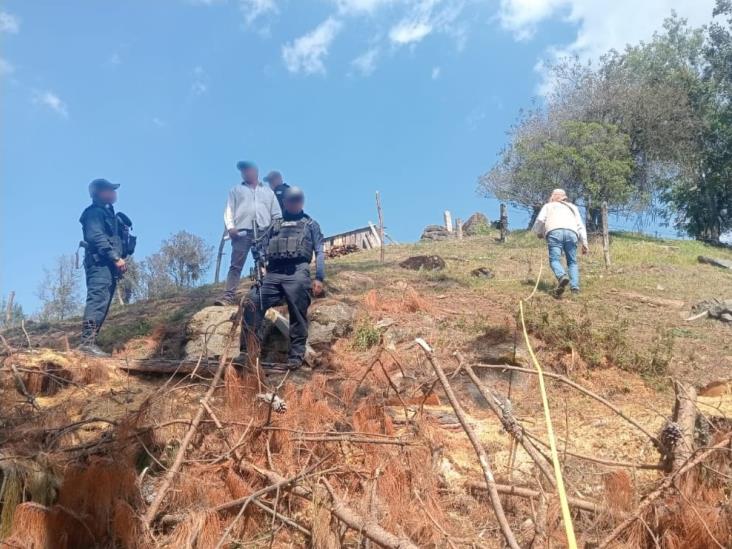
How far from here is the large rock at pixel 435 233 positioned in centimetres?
2497

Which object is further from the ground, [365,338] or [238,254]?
[238,254]

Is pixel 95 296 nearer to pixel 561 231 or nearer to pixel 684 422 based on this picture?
pixel 684 422

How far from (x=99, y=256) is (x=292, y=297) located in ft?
7.53

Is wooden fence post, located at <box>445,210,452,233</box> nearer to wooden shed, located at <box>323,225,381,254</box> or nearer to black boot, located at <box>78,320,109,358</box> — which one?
wooden shed, located at <box>323,225,381,254</box>

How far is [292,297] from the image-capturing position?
17.6ft

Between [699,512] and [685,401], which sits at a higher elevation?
[685,401]

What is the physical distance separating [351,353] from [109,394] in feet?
A: 9.32

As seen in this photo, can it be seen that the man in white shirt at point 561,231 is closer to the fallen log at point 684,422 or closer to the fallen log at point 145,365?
the fallen log at point 684,422

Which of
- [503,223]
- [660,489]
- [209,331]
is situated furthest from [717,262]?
[660,489]

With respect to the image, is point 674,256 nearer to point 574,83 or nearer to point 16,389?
point 574,83

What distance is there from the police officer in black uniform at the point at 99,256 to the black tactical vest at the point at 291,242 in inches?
72.4

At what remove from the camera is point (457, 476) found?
3527 mm

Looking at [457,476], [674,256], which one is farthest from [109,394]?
[674,256]

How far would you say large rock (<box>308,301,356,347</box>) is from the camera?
6806 millimetres
